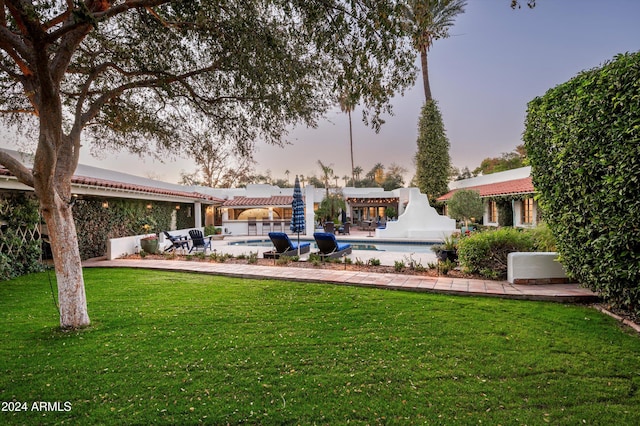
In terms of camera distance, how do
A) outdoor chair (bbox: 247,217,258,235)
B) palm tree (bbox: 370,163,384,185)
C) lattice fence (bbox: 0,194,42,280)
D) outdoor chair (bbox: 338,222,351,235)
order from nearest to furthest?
lattice fence (bbox: 0,194,42,280)
outdoor chair (bbox: 338,222,351,235)
outdoor chair (bbox: 247,217,258,235)
palm tree (bbox: 370,163,384,185)

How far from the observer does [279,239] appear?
453 inches

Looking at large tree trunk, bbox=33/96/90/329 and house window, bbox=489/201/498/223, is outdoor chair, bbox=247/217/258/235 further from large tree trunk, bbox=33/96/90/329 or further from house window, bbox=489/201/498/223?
large tree trunk, bbox=33/96/90/329

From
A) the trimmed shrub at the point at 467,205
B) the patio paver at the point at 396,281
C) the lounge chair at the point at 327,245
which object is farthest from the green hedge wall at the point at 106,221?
the trimmed shrub at the point at 467,205

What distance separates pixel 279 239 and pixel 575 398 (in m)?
9.44

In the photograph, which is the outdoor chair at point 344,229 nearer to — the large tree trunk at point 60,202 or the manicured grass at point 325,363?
the manicured grass at point 325,363

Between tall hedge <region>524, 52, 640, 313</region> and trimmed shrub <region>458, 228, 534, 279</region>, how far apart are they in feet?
5.65

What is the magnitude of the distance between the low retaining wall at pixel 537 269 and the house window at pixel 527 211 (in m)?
11.9

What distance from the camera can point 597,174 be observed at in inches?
184

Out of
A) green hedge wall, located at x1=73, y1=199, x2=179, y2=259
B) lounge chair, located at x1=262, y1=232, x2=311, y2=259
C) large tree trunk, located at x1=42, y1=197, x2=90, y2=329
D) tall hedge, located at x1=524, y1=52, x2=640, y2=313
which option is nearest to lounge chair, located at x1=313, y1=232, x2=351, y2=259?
lounge chair, located at x1=262, y1=232, x2=311, y2=259

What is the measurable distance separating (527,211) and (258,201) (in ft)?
60.4

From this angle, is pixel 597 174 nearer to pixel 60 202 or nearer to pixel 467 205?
pixel 60 202

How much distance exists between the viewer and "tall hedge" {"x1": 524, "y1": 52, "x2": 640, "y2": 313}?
406 centimetres

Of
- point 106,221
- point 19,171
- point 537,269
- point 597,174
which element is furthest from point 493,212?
point 19,171

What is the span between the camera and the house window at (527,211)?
55.7 ft
